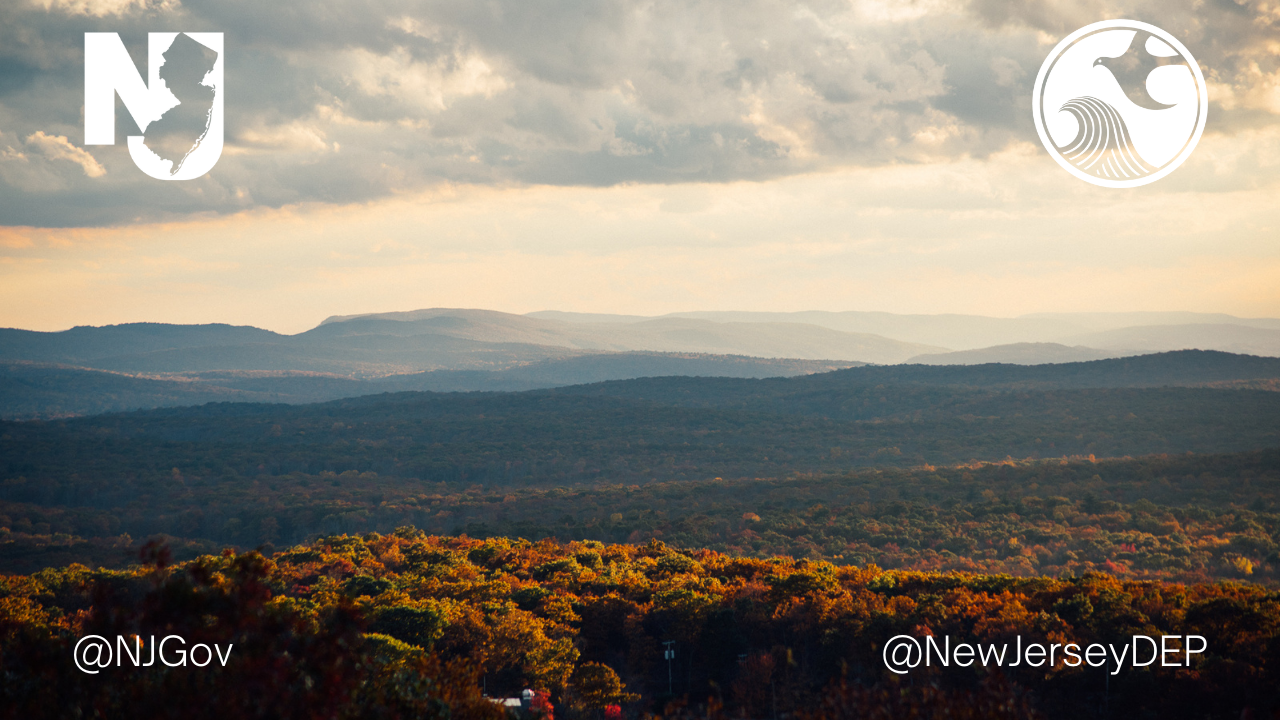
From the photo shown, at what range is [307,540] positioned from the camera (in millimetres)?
74000

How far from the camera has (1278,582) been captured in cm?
4238

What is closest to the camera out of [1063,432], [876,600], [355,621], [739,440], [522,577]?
[355,621]

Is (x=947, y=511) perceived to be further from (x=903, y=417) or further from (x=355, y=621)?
(x=903, y=417)

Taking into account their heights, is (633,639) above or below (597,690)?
below

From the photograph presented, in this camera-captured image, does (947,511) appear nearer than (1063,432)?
Yes

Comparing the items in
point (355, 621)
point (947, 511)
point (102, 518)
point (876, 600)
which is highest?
point (355, 621)

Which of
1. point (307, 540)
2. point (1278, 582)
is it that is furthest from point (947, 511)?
point (307, 540)

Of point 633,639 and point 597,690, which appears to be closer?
point 597,690

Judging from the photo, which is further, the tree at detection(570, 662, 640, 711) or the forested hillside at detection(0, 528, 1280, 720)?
the tree at detection(570, 662, 640, 711)

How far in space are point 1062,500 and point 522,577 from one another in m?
44.9

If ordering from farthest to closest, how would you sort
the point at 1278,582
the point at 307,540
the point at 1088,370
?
the point at 1088,370, the point at 307,540, the point at 1278,582

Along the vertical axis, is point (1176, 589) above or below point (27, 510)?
above

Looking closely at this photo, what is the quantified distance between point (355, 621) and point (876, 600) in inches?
806

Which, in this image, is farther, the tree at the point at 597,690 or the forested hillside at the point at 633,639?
the tree at the point at 597,690
